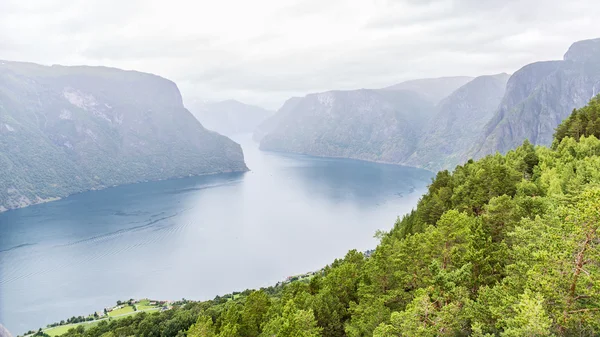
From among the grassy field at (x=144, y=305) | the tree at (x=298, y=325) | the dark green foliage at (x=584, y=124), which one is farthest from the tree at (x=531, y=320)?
the grassy field at (x=144, y=305)

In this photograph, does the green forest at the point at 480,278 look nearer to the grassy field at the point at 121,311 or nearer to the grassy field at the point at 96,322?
the grassy field at the point at 96,322

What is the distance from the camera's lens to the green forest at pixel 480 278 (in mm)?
15094

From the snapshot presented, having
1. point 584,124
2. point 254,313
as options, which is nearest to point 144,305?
point 254,313

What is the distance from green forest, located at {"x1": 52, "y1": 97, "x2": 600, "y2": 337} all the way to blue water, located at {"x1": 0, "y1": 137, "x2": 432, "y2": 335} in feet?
228

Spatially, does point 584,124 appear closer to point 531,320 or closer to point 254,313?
point 254,313

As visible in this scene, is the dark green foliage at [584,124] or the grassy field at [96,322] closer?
the dark green foliage at [584,124]

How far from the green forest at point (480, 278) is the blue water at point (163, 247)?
69433 millimetres

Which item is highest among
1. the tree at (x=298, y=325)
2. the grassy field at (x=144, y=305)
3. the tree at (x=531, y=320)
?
the tree at (x=531, y=320)

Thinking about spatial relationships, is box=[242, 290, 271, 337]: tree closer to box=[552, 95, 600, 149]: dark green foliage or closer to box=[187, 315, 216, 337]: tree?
box=[187, 315, 216, 337]: tree

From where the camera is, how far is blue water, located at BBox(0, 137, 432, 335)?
95188 millimetres

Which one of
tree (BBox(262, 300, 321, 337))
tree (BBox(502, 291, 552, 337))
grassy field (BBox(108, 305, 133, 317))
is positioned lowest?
grassy field (BBox(108, 305, 133, 317))

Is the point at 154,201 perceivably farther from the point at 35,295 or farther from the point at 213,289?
the point at 213,289

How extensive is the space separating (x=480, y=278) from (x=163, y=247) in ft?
393

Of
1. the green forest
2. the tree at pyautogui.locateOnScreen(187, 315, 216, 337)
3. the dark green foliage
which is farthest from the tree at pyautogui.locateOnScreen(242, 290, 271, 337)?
the dark green foliage
